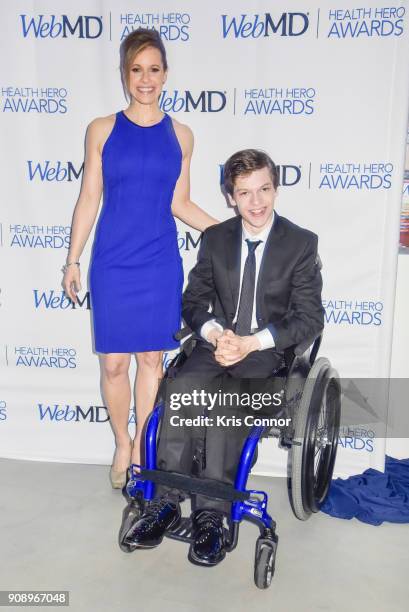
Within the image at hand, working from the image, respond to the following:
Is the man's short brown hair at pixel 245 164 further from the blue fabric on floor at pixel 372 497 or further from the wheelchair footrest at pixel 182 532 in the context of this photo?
the blue fabric on floor at pixel 372 497

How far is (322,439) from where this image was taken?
→ 8.75ft

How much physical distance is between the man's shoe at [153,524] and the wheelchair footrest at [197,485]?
0.39ft

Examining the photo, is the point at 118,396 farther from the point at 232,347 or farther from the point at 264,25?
the point at 264,25

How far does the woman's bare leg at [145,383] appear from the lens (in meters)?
2.89

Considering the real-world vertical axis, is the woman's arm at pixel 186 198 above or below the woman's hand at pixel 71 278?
above

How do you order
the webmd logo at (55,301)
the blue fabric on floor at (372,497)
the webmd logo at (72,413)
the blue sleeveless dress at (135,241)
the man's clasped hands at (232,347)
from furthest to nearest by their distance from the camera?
the webmd logo at (72,413) < the webmd logo at (55,301) < the blue fabric on floor at (372,497) < the blue sleeveless dress at (135,241) < the man's clasped hands at (232,347)

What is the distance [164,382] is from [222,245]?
630 millimetres

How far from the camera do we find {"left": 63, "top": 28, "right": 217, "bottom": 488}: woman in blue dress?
8.48 ft

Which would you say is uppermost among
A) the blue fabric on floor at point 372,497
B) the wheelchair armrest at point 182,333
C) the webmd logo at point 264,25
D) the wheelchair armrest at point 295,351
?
the webmd logo at point 264,25

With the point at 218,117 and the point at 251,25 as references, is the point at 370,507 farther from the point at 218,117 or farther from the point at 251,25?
the point at 251,25

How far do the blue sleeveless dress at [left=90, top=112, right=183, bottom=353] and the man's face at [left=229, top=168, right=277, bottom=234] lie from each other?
39 cm

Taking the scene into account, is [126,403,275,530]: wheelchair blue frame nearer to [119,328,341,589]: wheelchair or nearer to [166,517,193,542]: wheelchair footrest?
[119,328,341,589]: wheelchair

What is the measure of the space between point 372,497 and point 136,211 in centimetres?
172

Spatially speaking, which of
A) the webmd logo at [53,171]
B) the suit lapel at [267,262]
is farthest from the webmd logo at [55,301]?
the suit lapel at [267,262]
